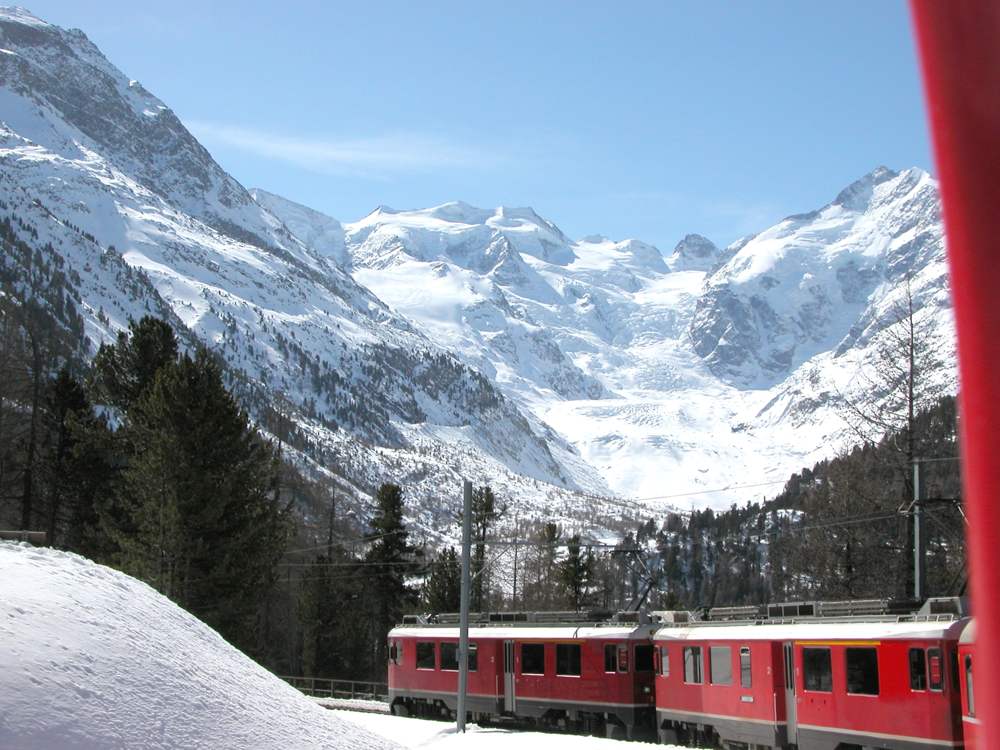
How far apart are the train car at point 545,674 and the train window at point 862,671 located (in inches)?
414

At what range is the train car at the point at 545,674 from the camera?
3422cm

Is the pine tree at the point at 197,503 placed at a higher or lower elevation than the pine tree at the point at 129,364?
lower

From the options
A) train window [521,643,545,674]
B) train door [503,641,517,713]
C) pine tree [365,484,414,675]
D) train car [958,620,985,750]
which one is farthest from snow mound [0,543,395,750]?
pine tree [365,484,414,675]

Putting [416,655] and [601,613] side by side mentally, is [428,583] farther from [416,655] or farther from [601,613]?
[601,613]

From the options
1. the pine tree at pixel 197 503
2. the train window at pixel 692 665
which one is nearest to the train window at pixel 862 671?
the train window at pixel 692 665

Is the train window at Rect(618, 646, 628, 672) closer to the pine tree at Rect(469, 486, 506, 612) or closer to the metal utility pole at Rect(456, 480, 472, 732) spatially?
the metal utility pole at Rect(456, 480, 472, 732)

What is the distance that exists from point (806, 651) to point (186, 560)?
25.9 metres

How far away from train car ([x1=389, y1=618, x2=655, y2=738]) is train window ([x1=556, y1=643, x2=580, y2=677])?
0.03 meters

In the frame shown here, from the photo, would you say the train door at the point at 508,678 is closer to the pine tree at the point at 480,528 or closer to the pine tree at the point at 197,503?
the pine tree at the point at 197,503

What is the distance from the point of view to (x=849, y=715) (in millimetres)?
23734

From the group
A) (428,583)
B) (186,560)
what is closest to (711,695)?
(186,560)

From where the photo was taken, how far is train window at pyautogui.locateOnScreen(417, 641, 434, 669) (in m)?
43.2

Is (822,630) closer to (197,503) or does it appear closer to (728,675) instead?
(728,675)

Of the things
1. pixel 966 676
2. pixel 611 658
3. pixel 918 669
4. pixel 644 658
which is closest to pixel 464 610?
pixel 611 658
